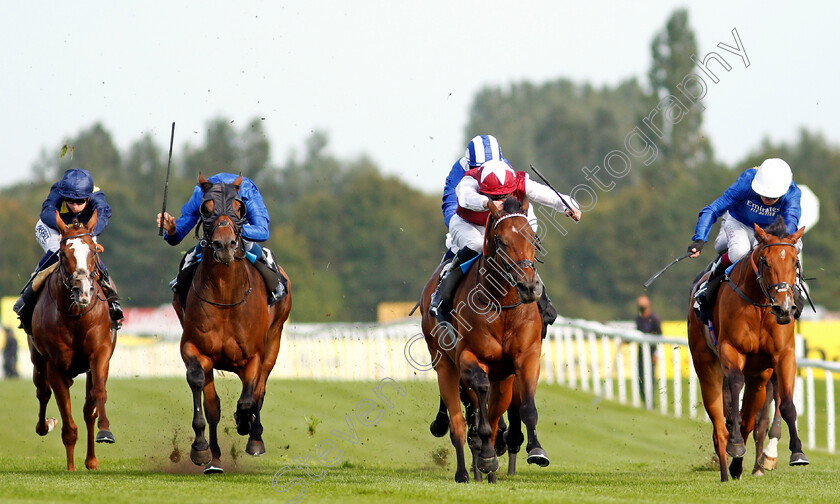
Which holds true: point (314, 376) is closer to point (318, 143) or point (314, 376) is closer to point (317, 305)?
point (317, 305)

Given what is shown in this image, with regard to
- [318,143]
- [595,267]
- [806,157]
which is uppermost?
[318,143]

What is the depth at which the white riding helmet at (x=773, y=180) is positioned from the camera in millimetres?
9719

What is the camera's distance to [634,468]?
11609mm

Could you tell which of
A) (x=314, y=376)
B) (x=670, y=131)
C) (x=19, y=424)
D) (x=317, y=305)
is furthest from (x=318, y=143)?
(x=19, y=424)

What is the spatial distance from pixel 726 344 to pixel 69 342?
5.61m

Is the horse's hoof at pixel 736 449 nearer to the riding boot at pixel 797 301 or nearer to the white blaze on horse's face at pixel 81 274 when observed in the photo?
the riding boot at pixel 797 301

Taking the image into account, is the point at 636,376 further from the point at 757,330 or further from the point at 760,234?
the point at 760,234

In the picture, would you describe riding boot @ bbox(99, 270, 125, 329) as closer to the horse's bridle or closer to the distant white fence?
the horse's bridle

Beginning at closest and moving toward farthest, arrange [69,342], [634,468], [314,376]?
1. [69,342]
2. [634,468]
3. [314,376]

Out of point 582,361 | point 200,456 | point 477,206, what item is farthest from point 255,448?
point 582,361

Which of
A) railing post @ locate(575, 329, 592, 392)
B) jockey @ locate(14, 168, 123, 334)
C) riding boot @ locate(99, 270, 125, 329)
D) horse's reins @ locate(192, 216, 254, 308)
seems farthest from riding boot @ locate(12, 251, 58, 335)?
railing post @ locate(575, 329, 592, 392)

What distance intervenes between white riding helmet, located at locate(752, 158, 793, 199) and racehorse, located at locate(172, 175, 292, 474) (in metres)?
4.33

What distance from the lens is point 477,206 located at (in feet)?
28.9

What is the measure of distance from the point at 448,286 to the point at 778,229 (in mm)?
2678
